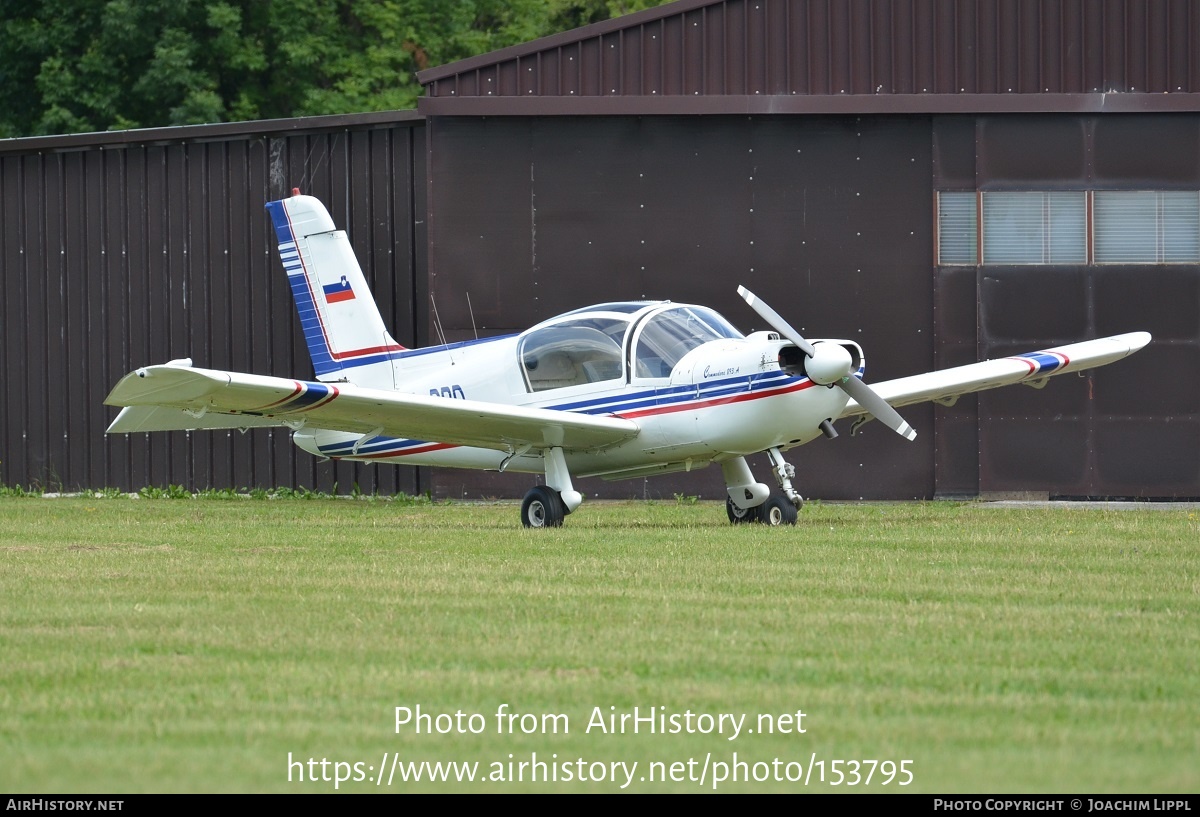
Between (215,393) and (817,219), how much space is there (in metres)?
8.50

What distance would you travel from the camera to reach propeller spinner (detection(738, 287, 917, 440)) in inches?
508

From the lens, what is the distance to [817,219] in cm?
1858

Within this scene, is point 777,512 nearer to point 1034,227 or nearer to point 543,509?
point 543,509

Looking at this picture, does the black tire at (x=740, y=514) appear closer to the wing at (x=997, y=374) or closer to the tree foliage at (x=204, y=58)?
the wing at (x=997, y=374)

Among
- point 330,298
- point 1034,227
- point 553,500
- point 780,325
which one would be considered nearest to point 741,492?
point 553,500

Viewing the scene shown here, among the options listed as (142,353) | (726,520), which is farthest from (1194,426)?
(142,353)

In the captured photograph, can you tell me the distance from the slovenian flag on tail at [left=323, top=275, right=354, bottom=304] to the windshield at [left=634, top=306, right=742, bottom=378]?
164 inches

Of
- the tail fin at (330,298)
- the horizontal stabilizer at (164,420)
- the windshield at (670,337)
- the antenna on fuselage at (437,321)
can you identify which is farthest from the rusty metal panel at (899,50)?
the horizontal stabilizer at (164,420)

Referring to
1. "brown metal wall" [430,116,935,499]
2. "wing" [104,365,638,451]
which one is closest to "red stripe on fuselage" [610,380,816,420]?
"wing" [104,365,638,451]

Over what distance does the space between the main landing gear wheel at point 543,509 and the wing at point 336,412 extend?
49 cm

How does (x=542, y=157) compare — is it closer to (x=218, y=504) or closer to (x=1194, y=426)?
(x=218, y=504)

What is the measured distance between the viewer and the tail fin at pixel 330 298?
16562 millimetres

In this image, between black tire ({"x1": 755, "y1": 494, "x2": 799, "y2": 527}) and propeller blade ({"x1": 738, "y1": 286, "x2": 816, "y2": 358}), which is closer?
propeller blade ({"x1": 738, "y1": 286, "x2": 816, "y2": 358})

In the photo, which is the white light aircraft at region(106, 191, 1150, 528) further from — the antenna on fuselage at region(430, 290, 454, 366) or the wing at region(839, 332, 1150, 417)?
the antenna on fuselage at region(430, 290, 454, 366)
